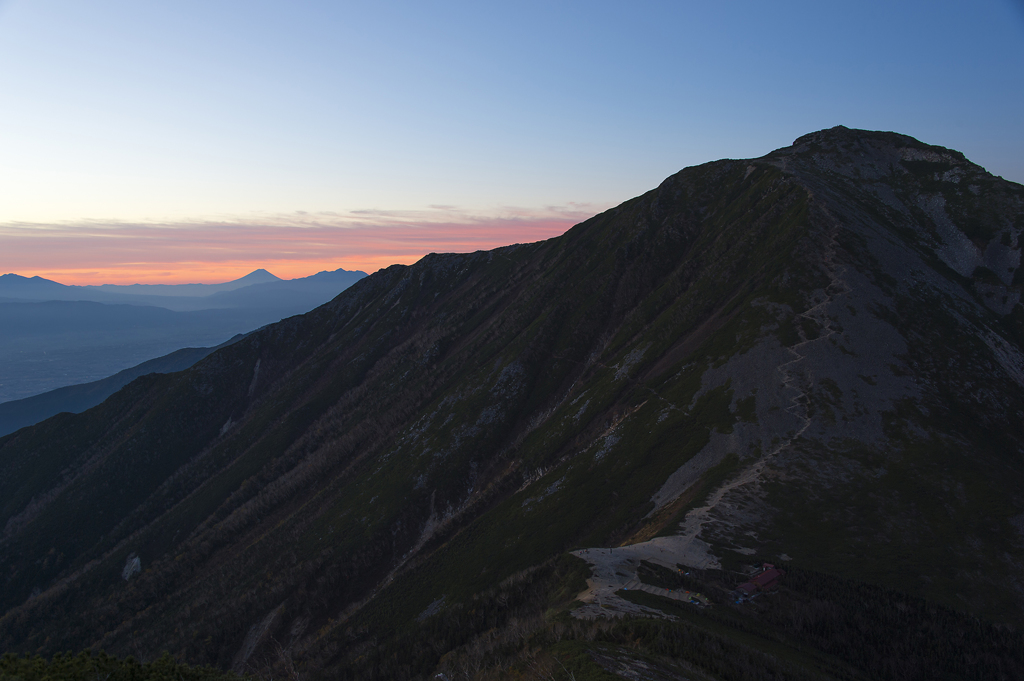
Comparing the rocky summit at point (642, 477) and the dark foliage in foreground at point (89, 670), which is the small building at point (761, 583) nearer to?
the rocky summit at point (642, 477)

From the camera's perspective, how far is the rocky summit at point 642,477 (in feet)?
131

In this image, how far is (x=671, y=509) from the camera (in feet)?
194

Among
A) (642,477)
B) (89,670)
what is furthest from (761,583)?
(89,670)

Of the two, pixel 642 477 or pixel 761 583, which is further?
pixel 642 477

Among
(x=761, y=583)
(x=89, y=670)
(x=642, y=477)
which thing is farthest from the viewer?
(x=642, y=477)

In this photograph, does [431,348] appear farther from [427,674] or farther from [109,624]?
[427,674]

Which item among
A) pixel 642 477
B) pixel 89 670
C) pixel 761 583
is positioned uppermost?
pixel 89 670

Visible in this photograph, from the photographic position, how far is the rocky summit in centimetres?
3981

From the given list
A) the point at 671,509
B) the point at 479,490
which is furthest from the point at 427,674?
the point at 479,490

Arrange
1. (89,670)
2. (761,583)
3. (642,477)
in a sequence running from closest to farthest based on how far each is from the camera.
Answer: (89,670)
(761,583)
(642,477)

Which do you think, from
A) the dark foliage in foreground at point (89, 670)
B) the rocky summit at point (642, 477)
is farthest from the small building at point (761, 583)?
the dark foliage in foreground at point (89, 670)

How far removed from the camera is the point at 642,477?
6956 centimetres

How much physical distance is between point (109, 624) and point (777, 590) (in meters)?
138

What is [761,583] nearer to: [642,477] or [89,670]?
[642,477]
